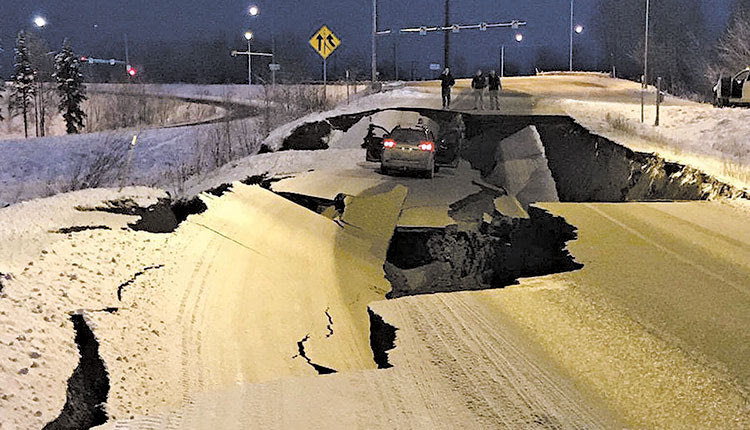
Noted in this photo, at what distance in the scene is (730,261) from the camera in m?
9.20

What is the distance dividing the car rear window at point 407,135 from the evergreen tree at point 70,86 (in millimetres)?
65880

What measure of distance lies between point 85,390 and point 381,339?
104 inches

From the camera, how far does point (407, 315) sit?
292 inches

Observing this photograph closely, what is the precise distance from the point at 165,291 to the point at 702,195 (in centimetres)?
1114

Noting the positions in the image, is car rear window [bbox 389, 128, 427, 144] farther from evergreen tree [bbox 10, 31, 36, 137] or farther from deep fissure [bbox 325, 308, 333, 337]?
evergreen tree [bbox 10, 31, 36, 137]

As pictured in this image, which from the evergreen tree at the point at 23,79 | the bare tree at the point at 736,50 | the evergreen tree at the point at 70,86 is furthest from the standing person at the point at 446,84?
the evergreen tree at the point at 23,79

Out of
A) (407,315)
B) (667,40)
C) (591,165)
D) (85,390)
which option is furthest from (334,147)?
(667,40)

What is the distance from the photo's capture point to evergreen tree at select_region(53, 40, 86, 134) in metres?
78.2

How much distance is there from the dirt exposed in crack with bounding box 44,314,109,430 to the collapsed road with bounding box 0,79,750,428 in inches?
3.0

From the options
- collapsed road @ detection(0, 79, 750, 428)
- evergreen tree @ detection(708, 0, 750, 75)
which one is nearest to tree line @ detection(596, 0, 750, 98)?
evergreen tree @ detection(708, 0, 750, 75)

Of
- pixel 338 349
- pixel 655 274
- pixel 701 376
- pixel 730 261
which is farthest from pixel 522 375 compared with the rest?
pixel 730 261

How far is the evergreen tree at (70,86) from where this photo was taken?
7819 cm

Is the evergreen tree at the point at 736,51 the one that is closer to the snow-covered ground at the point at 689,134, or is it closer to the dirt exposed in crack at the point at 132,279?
the snow-covered ground at the point at 689,134

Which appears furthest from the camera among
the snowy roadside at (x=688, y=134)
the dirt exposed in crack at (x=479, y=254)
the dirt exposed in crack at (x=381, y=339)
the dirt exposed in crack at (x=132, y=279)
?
the snowy roadside at (x=688, y=134)
